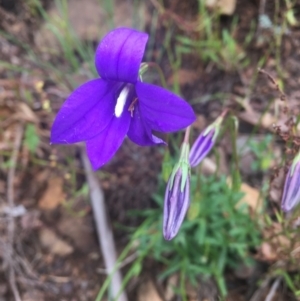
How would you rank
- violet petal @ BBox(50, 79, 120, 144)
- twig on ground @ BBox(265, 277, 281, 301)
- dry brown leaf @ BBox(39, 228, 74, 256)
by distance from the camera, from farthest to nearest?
dry brown leaf @ BBox(39, 228, 74, 256), twig on ground @ BBox(265, 277, 281, 301), violet petal @ BBox(50, 79, 120, 144)

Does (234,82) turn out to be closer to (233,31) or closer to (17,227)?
(233,31)

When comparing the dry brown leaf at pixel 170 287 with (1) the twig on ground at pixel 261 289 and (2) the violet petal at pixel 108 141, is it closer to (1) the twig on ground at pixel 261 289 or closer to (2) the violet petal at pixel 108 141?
(1) the twig on ground at pixel 261 289

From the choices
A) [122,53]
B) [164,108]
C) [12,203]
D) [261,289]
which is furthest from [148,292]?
[122,53]

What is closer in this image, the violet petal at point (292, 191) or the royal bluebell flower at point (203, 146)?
the violet petal at point (292, 191)

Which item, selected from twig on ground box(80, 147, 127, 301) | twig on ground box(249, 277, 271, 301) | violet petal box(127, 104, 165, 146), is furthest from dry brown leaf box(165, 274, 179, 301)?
violet petal box(127, 104, 165, 146)

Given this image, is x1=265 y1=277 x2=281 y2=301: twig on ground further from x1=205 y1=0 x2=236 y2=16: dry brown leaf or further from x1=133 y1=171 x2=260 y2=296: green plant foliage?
x1=205 y1=0 x2=236 y2=16: dry brown leaf

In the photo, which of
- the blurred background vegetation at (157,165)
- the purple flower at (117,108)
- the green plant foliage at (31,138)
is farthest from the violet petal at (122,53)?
the green plant foliage at (31,138)

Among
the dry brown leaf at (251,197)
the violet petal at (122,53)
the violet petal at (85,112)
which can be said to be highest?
the violet petal at (122,53)
